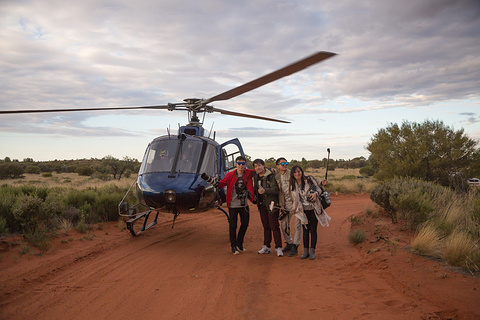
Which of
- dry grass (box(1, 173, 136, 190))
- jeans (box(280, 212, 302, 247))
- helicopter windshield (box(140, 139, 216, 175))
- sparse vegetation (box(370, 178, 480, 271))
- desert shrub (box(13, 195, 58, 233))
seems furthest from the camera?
dry grass (box(1, 173, 136, 190))

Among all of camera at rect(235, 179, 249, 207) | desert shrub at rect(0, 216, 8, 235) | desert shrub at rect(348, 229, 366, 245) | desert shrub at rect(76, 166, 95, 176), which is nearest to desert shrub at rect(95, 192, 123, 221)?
desert shrub at rect(0, 216, 8, 235)

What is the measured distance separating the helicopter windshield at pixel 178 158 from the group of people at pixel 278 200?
724mm

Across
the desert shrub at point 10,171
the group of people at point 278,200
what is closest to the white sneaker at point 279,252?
the group of people at point 278,200

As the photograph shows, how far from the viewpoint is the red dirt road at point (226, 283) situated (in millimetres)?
4641

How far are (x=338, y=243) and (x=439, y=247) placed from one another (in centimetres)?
267

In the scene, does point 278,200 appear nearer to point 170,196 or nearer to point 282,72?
point 170,196

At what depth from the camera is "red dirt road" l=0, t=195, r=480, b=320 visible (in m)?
4.64

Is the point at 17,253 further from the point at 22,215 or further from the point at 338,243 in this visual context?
the point at 338,243

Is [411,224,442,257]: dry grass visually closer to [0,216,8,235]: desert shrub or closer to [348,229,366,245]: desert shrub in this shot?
[348,229,366,245]: desert shrub

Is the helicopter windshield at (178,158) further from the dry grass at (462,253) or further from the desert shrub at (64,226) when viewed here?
the dry grass at (462,253)

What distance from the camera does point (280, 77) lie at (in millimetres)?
5984

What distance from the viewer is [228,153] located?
9.67 meters

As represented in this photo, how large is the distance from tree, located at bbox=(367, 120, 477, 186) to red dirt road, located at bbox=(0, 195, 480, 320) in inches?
331

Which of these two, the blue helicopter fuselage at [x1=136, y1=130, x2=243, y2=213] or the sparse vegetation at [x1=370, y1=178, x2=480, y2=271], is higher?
the blue helicopter fuselage at [x1=136, y1=130, x2=243, y2=213]
